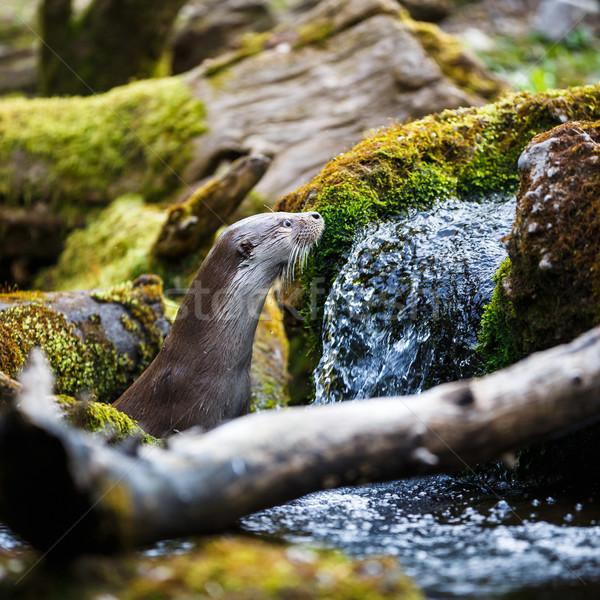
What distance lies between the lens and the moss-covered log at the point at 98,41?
31.2 feet

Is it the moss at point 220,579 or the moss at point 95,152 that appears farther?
the moss at point 95,152

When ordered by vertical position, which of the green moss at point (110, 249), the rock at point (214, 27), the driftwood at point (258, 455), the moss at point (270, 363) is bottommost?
the moss at point (270, 363)

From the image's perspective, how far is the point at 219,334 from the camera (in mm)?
4133

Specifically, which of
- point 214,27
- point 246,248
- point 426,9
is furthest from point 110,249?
point 426,9

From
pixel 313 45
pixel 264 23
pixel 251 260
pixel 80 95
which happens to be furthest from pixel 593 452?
pixel 264 23

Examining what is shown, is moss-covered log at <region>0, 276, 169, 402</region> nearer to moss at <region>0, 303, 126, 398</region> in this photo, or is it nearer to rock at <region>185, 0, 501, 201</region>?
moss at <region>0, 303, 126, 398</region>

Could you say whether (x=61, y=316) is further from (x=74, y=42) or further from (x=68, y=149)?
(x=74, y=42)

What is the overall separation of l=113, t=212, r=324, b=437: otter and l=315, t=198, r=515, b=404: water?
46 centimetres

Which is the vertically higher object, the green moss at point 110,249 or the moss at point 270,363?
the green moss at point 110,249

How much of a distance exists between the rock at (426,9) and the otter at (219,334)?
7313 mm

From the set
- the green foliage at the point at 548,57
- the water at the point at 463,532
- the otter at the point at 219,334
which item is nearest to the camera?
the water at the point at 463,532

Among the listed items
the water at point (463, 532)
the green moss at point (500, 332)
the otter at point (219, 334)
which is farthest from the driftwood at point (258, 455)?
the otter at point (219, 334)

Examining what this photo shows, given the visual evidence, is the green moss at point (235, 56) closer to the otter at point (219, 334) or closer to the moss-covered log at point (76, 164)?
the moss-covered log at point (76, 164)

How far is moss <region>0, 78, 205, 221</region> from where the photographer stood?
827 centimetres
